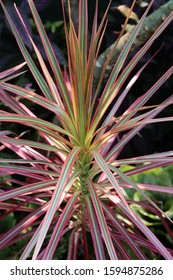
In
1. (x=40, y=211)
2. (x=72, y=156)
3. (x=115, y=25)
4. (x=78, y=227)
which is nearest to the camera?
(x=72, y=156)

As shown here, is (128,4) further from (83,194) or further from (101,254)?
(101,254)

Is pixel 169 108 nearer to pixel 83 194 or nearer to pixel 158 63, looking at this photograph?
pixel 158 63

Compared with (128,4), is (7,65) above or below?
below

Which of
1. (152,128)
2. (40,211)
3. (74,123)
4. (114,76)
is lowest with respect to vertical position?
(40,211)

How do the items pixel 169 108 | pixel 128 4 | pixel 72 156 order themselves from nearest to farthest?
pixel 72 156, pixel 128 4, pixel 169 108

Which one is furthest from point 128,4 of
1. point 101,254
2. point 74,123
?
point 101,254

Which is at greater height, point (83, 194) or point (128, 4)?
point (128, 4)

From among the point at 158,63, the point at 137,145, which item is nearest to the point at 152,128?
the point at 137,145

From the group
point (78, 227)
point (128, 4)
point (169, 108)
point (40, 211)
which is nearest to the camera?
point (40, 211)

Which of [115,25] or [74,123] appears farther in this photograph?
[115,25]
